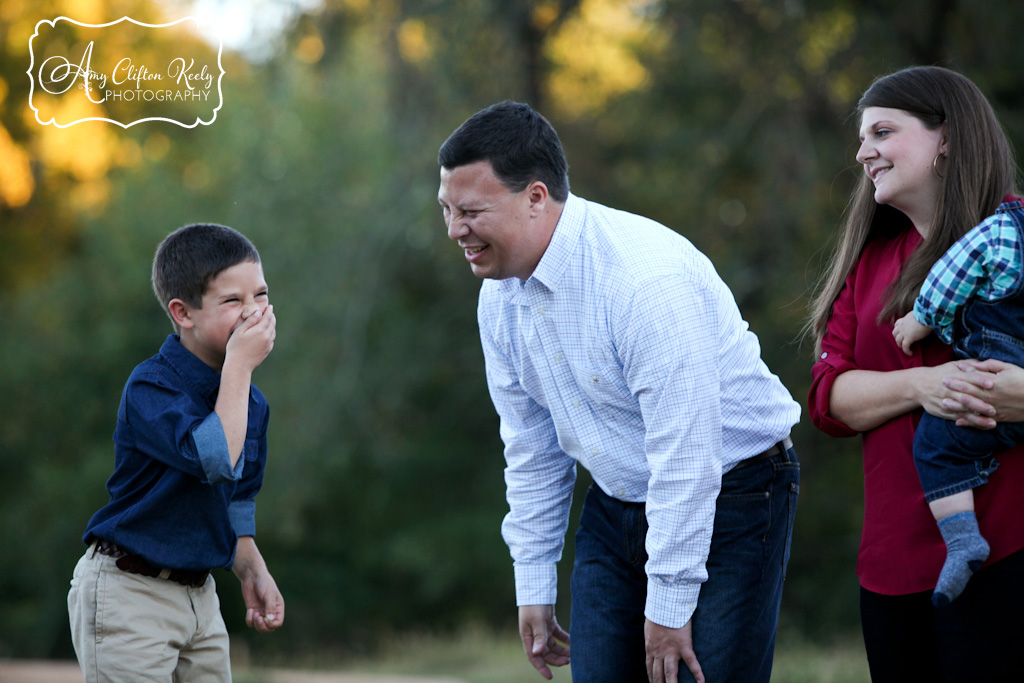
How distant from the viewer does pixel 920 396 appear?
2.16m

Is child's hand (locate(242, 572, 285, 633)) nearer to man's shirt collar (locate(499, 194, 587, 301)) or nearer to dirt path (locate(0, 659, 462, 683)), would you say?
man's shirt collar (locate(499, 194, 587, 301))

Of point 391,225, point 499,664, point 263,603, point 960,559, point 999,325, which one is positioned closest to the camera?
point 960,559

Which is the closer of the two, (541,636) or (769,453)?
(769,453)

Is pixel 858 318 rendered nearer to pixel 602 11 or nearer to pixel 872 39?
pixel 872 39

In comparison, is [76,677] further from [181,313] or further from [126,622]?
[181,313]

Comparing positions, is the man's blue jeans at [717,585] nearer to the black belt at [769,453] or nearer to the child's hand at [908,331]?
the black belt at [769,453]

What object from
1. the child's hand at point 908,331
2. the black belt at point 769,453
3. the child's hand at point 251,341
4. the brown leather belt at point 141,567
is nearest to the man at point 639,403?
the black belt at point 769,453

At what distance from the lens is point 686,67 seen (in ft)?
30.6

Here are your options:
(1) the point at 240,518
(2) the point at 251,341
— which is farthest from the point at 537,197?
(1) the point at 240,518

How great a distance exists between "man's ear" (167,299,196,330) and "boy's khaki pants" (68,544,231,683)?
64cm

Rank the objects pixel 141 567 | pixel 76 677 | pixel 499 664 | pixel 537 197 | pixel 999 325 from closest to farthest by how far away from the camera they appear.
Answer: pixel 999 325, pixel 537 197, pixel 141 567, pixel 76 677, pixel 499 664

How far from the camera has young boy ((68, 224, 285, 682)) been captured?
2.45 m

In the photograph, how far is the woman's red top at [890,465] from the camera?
2.10m

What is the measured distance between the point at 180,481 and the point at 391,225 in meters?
7.24
